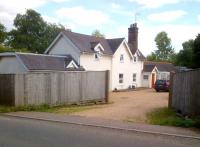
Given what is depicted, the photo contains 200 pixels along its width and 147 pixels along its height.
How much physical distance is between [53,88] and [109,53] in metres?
23.6

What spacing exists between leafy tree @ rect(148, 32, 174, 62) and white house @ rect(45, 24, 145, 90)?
175 feet

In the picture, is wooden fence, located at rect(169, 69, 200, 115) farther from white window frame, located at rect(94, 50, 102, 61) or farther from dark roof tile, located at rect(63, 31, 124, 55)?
white window frame, located at rect(94, 50, 102, 61)

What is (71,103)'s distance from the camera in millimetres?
23391

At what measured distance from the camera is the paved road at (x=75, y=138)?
984cm

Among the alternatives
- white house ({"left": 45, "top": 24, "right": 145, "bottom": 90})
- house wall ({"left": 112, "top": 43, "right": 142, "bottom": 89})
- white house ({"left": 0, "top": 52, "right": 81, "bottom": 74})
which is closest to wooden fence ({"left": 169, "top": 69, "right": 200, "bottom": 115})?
white house ({"left": 0, "top": 52, "right": 81, "bottom": 74})

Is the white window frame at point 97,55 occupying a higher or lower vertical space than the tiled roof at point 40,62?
higher

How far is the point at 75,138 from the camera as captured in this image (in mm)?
10703

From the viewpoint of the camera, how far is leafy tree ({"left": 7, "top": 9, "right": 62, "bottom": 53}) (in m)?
68.7

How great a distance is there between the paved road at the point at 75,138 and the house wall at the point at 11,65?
17921 mm

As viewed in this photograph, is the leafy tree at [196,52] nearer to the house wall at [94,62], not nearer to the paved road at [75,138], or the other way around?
the house wall at [94,62]

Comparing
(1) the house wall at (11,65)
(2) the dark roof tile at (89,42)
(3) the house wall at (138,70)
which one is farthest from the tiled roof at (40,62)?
(3) the house wall at (138,70)

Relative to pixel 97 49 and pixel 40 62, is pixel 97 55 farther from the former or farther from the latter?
pixel 40 62

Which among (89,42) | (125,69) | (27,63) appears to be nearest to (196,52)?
(27,63)

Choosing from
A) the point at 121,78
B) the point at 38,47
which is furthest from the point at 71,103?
the point at 38,47
